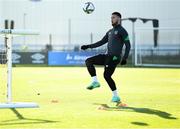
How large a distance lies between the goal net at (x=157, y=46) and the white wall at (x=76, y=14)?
2.58m

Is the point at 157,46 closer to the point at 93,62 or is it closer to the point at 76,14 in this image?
the point at 76,14

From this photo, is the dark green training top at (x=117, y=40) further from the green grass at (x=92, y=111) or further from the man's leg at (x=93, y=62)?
the green grass at (x=92, y=111)

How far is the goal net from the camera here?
34.9 meters

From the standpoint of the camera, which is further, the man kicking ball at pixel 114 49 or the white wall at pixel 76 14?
the white wall at pixel 76 14

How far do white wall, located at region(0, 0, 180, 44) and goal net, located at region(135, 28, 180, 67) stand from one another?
8.48 feet

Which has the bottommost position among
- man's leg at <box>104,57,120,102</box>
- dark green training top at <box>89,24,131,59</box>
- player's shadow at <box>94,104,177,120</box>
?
player's shadow at <box>94,104,177,120</box>

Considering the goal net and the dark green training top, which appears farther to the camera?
the goal net

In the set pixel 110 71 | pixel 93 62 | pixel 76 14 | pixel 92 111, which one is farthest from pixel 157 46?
pixel 92 111

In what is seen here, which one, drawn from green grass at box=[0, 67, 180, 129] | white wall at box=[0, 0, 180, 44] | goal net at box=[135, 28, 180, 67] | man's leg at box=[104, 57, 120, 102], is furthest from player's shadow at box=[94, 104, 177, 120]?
white wall at box=[0, 0, 180, 44]

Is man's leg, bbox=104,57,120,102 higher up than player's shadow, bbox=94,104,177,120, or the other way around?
man's leg, bbox=104,57,120,102

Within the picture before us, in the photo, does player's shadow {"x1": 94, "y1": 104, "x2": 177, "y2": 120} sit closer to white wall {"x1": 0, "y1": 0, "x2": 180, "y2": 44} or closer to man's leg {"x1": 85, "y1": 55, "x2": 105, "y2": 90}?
man's leg {"x1": 85, "y1": 55, "x2": 105, "y2": 90}

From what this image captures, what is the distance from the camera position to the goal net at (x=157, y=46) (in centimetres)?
3488

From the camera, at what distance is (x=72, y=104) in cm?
1098

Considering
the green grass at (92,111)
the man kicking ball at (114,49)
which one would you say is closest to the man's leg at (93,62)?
the man kicking ball at (114,49)
